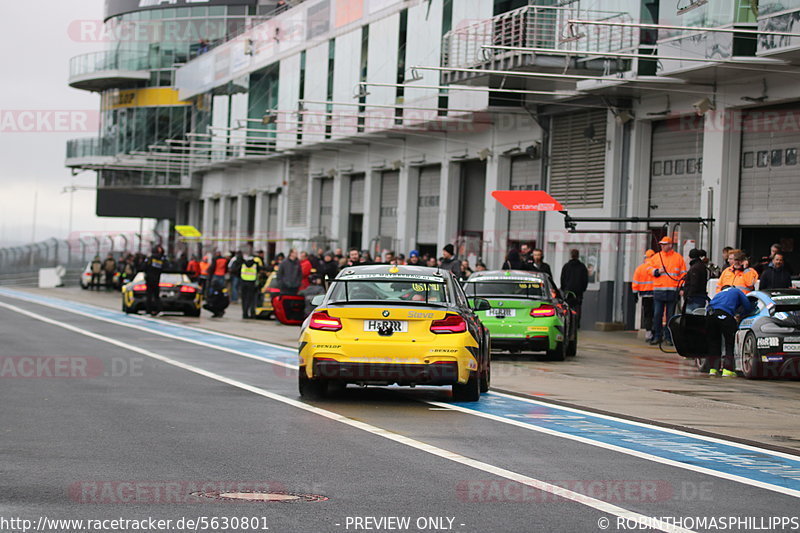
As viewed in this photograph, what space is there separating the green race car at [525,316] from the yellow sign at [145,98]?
5096 centimetres

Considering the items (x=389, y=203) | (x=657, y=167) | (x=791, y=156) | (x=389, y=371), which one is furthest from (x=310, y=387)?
(x=389, y=203)

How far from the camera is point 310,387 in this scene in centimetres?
1328

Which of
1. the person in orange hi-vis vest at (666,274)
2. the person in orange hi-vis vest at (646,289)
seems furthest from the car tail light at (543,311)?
the person in orange hi-vis vest at (646,289)

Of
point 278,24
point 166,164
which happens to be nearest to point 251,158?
point 278,24

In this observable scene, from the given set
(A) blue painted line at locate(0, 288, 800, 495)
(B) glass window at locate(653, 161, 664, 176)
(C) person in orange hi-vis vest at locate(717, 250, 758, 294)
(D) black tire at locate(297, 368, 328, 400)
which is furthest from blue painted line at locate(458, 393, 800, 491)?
(B) glass window at locate(653, 161, 664, 176)

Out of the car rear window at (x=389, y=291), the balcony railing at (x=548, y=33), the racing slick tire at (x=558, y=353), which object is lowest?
the racing slick tire at (x=558, y=353)

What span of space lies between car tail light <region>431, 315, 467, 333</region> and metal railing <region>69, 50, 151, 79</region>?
6263 centimetres

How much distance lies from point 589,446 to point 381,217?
3525cm

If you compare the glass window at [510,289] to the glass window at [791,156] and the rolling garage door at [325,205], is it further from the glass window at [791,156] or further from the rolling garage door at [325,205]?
the rolling garage door at [325,205]

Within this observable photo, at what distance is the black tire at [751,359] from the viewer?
1675 centimetres

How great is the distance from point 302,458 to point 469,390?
4.54 metres

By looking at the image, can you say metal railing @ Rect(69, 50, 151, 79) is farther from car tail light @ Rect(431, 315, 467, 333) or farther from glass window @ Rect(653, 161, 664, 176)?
car tail light @ Rect(431, 315, 467, 333)

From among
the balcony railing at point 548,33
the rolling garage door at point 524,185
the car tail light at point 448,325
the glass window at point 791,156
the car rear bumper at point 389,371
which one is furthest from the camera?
the rolling garage door at point 524,185

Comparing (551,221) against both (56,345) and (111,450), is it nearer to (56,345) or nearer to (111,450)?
(56,345)
